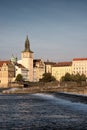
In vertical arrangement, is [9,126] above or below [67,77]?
below

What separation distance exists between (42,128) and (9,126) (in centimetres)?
262

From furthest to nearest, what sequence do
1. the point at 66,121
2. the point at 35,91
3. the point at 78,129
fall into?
the point at 35,91
the point at 66,121
the point at 78,129

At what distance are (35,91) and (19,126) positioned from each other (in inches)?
3274

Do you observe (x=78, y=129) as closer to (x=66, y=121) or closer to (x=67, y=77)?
(x=66, y=121)

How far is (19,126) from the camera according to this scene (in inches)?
1220

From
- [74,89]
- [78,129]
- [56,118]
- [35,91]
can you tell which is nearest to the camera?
[78,129]

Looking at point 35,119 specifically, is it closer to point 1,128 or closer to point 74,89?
point 1,128

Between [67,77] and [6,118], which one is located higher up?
[67,77]

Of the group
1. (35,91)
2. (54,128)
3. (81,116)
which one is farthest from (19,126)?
(35,91)

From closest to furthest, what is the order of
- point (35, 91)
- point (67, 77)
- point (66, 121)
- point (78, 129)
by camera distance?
1. point (78, 129)
2. point (66, 121)
3. point (35, 91)
4. point (67, 77)

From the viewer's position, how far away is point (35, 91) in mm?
114125

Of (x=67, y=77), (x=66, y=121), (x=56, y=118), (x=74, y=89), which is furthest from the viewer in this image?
(x=67, y=77)

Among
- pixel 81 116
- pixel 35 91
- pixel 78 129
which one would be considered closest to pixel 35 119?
pixel 81 116

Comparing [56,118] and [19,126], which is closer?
[19,126]
